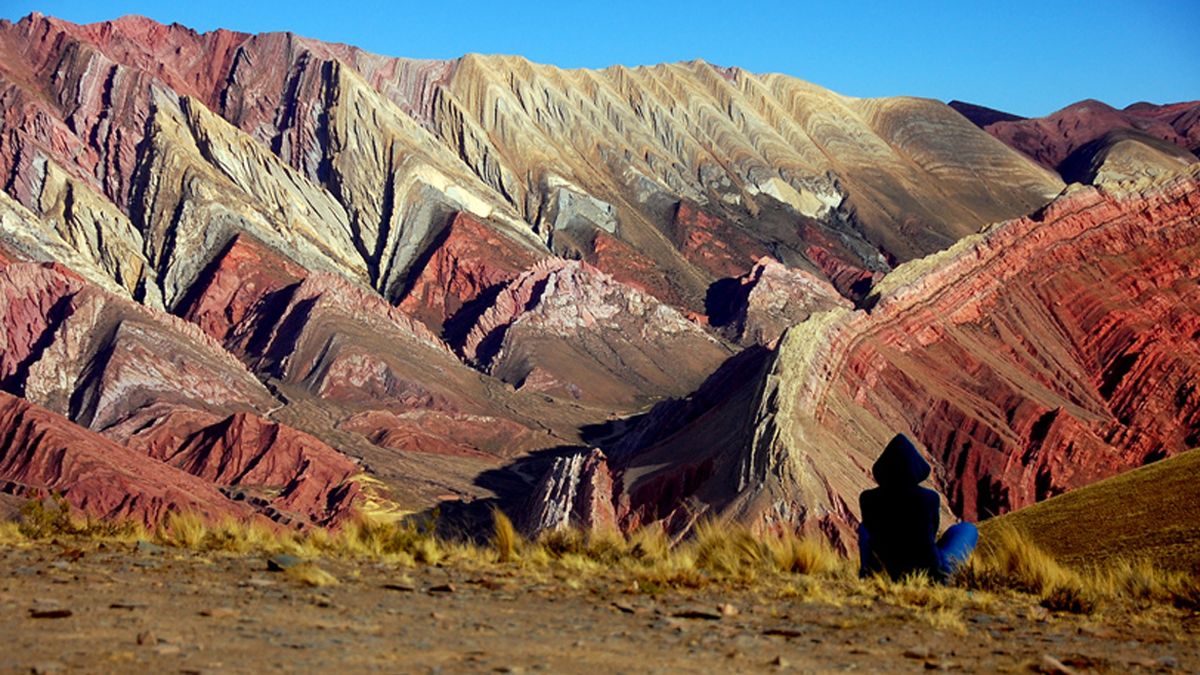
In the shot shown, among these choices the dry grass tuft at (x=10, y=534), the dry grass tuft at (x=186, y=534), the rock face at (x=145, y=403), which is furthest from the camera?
the rock face at (x=145, y=403)

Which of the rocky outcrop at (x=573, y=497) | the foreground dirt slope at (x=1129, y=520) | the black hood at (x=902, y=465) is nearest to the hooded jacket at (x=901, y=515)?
the black hood at (x=902, y=465)

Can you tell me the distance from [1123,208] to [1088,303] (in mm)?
6165

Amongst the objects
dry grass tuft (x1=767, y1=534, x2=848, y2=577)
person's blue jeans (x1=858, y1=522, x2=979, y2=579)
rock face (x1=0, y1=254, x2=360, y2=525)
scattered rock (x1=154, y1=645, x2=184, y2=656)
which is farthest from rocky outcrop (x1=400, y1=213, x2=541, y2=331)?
scattered rock (x1=154, y1=645, x2=184, y2=656)

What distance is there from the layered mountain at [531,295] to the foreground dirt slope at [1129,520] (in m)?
12.0

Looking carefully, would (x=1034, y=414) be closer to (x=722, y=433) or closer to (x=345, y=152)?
(x=722, y=433)

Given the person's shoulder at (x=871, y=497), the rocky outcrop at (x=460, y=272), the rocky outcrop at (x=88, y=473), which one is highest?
the rocky outcrop at (x=460, y=272)

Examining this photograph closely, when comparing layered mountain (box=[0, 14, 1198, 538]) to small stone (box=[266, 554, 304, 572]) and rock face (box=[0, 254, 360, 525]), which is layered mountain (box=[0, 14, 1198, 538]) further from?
small stone (box=[266, 554, 304, 572])

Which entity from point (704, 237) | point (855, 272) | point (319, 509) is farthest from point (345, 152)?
point (319, 509)

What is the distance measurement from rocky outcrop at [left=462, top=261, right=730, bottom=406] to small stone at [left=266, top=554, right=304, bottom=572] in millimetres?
94191

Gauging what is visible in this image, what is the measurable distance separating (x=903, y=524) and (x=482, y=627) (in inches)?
179

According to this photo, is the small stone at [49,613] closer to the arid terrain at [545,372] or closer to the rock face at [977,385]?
the arid terrain at [545,372]

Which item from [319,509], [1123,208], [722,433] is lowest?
A: [319,509]

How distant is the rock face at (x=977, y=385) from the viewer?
1571 inches

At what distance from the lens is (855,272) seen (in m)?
154
